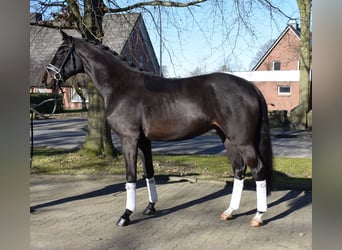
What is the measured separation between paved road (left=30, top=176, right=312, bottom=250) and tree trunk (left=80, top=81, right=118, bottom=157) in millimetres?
2731

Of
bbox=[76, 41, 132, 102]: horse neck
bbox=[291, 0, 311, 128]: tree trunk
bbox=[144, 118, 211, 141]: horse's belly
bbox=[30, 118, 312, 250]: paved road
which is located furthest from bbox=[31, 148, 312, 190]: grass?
bbox=[291, 0, 311, 128]: tree trunk

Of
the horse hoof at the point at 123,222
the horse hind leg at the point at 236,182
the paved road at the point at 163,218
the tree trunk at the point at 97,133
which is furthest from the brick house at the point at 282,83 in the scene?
the horse hoof at the point at 123,222

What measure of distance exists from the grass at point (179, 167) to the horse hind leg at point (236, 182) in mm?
2186

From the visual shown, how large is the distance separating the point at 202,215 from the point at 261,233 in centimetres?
97

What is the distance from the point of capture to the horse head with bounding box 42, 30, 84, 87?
493 cm

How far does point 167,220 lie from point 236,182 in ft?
3.40

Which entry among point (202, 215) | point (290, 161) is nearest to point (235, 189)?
point (202, 215)

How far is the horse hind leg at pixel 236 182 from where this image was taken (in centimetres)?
494

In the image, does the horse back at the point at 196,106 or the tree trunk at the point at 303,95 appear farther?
the tree trunk at the point at 303,95

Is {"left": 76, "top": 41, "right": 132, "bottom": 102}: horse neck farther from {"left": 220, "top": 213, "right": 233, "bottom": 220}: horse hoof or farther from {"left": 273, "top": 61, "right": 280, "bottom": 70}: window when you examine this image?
{"left": 273, "top": 61, "right": 280, "bottom": 70}: window

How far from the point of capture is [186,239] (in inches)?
164

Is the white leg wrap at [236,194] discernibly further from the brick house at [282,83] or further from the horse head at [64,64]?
the brick house at [282,83]
